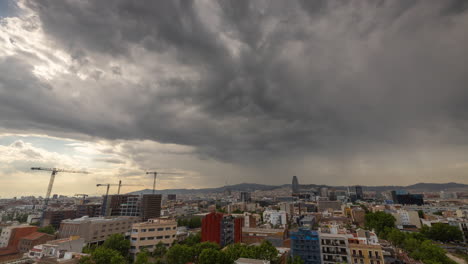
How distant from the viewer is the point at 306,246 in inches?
2341

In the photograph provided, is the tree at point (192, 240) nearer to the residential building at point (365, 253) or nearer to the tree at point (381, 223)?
the residential building at point (365, 253)

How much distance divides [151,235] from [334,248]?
52.4m

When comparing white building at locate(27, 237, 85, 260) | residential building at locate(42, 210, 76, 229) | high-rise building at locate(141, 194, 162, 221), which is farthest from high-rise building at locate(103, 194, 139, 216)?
white building at locate(27, 237, 85, 260)

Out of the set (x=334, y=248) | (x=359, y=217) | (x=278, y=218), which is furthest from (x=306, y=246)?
(x=359, y=217)

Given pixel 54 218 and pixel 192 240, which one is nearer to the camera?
pixel 192 240

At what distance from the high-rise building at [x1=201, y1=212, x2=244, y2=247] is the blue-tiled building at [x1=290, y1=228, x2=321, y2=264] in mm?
26280

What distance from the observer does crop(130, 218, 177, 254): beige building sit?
65.4m

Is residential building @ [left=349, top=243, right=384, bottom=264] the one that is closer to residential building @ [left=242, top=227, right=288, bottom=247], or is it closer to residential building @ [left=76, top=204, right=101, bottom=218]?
residential building @ [left=242, top=227, right=288, bottom=247]

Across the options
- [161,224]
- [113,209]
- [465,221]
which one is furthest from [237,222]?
[113,209]

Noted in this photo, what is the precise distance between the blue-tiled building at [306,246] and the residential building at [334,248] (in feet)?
4.87

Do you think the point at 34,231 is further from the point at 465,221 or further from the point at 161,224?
the point at 465,221

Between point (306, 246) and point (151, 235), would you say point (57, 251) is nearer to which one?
point (151, 235)

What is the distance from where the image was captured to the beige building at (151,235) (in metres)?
65.4

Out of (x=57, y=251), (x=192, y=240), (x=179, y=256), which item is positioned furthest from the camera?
(x=192, y=240)
